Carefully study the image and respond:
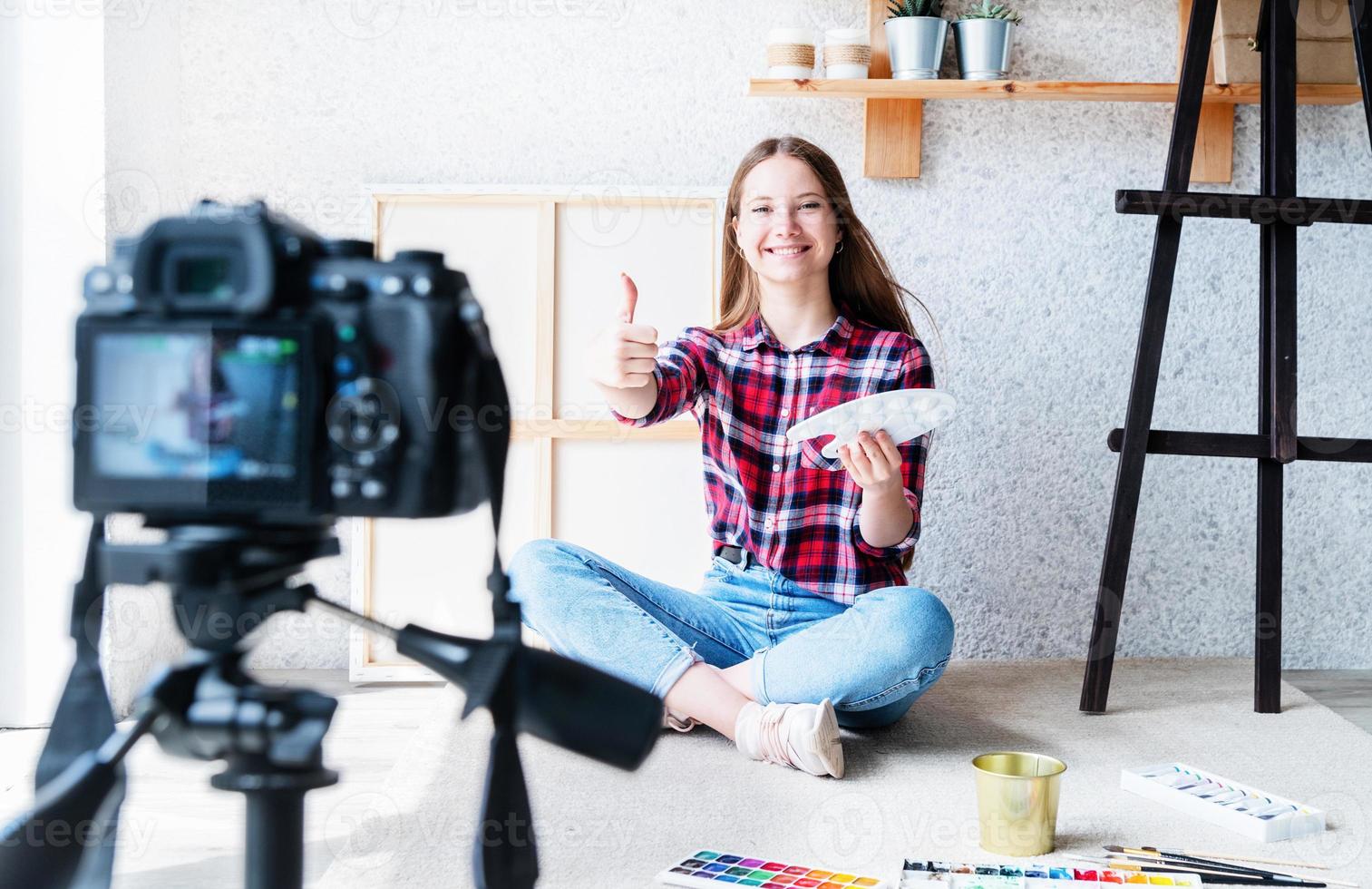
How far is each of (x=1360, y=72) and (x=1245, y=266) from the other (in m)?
0.42

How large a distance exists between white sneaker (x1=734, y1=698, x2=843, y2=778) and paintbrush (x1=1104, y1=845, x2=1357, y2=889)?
316mm

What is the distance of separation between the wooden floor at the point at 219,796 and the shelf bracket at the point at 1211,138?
0.89 meters

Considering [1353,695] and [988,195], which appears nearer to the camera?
[1353,695]

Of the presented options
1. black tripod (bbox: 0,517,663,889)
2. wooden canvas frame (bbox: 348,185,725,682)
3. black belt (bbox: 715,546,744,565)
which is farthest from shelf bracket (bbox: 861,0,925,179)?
black tripod (bbox: 0,517,663,889)

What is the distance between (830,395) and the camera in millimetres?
1596

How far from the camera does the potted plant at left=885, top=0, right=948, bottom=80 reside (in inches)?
74.0

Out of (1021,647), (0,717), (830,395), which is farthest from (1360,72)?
(0,717)

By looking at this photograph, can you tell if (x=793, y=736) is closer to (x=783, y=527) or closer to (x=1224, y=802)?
(x=783, y=527)

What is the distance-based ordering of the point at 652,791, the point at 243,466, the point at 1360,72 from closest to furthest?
the point at 243,466, the point at 652,791, the point at 1360,72

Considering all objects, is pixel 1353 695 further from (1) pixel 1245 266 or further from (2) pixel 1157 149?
(2) pixel 1157 149

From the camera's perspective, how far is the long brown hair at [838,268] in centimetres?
162

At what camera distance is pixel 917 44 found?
6.18 ft

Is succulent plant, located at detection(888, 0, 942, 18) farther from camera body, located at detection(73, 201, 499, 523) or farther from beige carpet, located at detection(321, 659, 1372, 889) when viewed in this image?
camera body, located at detection(73, 201, 499, 523)

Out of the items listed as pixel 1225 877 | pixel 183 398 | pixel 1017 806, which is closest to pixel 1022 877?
pixel 1017 806
